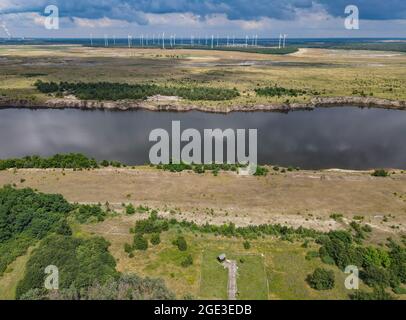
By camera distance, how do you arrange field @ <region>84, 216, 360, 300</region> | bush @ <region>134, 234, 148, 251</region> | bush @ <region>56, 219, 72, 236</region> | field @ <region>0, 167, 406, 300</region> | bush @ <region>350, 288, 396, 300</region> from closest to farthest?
1. bush @ <region>350, 288, 396, 300</region>
2. field @ <region>84, 216, 360, 300</region>
3. field @ <region>0, 167, 406, 300</region>
4. bush @ <region>134, 234, 148, 251</region>
5. bush @ <region>56, 219, 72, 236</region>

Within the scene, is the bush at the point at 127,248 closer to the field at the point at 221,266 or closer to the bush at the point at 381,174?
the field at the point at 221,266

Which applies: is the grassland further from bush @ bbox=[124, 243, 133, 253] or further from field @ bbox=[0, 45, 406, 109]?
field @ bbox=[0, 45, 406, 109]

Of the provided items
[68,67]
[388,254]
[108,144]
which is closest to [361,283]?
[388,254]

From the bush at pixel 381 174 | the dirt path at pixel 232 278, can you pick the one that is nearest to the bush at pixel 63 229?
the dirt path at pixel 232 278

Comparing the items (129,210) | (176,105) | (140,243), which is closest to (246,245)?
(140,243)

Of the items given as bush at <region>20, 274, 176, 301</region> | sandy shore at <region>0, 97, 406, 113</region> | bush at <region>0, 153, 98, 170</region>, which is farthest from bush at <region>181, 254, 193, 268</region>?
sandy shore at <region>0, 97, 406, 113</region>
